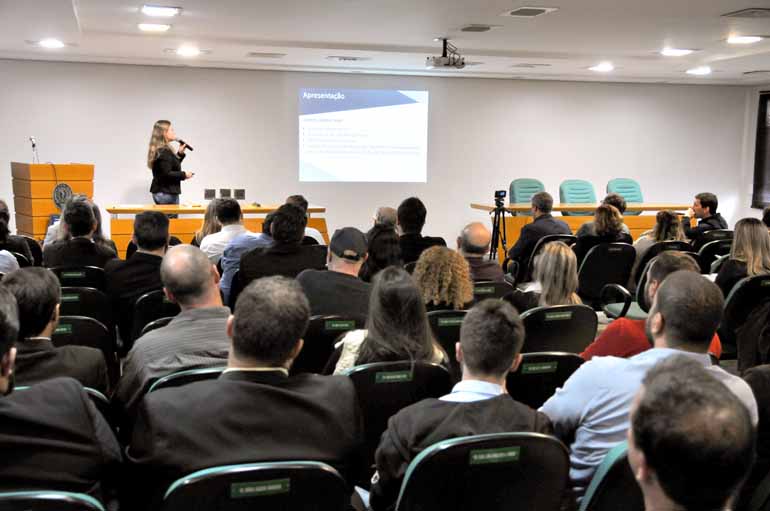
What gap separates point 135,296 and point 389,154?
8612mm

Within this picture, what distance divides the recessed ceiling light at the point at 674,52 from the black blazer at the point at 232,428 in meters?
9.06

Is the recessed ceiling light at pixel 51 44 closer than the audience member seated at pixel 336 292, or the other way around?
the audience member seated at pixel 336 292

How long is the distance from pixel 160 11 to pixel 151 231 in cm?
366

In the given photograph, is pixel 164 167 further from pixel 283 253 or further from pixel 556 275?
pixel 556 275

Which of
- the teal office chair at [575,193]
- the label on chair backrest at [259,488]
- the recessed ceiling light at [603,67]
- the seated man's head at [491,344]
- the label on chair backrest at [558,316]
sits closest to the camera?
the label on chair backrest at [259,488]

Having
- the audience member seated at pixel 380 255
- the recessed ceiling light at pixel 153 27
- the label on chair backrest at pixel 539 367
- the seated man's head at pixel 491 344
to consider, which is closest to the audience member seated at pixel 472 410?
the seated man's head at pixel 491 344

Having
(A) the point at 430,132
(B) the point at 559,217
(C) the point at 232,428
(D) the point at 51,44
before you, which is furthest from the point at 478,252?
(A) the point at 430,132

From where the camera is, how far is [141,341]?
8.87 feet

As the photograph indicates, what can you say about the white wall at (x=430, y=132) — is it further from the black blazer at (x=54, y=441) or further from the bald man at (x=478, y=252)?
the black blazer at (x=54, y=441)

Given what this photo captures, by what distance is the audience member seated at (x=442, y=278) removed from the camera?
3.70m

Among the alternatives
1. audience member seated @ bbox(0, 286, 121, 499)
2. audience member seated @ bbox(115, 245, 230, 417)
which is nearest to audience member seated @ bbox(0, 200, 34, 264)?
audience member seated @ bbox(115, 245, 230, 417)

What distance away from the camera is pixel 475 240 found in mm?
4680

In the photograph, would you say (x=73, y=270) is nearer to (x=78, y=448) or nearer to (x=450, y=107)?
(x=78, y=448)

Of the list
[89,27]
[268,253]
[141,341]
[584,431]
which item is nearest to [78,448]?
[141,341]
